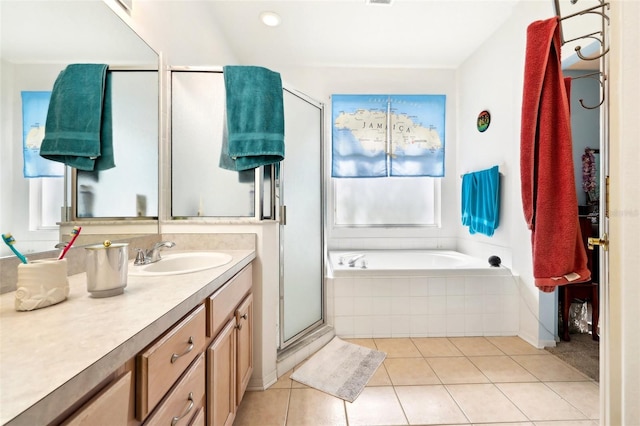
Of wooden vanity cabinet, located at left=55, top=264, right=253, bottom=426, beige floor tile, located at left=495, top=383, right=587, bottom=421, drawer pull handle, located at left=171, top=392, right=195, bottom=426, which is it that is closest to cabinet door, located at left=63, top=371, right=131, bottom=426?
wooden vanity cabinet, located at left=55, top=264, right=253, bottom=426

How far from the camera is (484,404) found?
1.42 metres

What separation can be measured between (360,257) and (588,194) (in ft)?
7.30

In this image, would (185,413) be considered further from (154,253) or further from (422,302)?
(422,302)

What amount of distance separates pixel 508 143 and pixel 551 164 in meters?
1.64

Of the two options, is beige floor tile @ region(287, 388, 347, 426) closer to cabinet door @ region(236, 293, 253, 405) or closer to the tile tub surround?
cabinet door @ region(236, 293, 253, 405)

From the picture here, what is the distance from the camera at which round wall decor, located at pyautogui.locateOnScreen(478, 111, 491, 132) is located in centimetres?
250

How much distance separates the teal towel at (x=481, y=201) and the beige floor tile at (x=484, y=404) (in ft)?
4.56

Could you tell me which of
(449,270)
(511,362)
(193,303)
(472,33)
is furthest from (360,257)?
(472,33)

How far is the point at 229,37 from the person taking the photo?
97.7 inches

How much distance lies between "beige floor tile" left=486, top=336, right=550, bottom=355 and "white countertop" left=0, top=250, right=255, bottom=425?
7.44 feet

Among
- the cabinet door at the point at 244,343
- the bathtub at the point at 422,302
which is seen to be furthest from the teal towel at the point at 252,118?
the bathtub at the point at 422,302

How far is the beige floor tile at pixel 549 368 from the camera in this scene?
1619 millimetres

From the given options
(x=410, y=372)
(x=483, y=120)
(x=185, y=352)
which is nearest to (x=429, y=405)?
(x=410, y=372)

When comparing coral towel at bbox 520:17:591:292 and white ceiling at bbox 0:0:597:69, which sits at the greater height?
white ceiling at bbox 0:0:597:69
